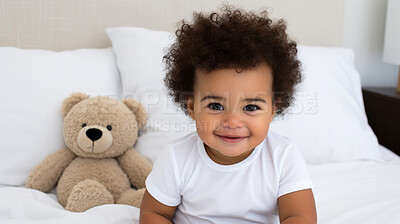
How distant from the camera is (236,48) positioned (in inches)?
30.5

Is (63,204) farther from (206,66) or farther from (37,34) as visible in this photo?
(37,34)

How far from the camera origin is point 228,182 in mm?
861

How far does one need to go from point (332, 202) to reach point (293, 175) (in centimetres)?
27

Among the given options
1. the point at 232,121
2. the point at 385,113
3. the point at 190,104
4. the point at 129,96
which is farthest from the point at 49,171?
the point at 385,113

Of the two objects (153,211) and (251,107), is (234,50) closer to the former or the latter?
(251,107)

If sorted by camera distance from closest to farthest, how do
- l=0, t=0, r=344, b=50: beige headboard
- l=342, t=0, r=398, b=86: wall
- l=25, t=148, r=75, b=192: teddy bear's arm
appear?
1. l=25, t=148, r=75, b=192: teddy bear's arm
2. l=0, t=0, r=344, b=50: beige headboard
3. l=342, t=0, r=398, b=86: wall

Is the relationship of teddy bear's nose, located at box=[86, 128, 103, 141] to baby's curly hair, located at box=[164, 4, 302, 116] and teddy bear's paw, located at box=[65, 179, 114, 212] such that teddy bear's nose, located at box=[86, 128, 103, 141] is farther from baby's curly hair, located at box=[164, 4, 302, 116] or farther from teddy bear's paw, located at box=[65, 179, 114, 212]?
baby's curly hair, located at box=[164, 4, 302, 116]

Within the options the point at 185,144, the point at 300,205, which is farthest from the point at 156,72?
the point at 300,205

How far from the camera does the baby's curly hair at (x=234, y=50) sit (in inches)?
30.6

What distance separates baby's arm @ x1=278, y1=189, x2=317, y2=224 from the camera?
2.63ft

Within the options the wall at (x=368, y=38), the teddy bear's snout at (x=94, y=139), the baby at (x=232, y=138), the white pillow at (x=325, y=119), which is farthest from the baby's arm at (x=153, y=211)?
the wall at (x=368, y=38)

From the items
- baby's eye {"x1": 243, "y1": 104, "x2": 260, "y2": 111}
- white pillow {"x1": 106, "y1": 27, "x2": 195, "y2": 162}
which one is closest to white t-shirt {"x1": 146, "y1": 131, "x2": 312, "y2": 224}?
baby's eye {"x1": 243, "y1": 104, "x2": 260, "y2": 111}

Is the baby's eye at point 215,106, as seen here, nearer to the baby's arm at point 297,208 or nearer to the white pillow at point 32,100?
the baby's arm at point 297,208

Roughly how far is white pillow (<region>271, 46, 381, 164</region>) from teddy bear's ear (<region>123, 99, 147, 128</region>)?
435mm
